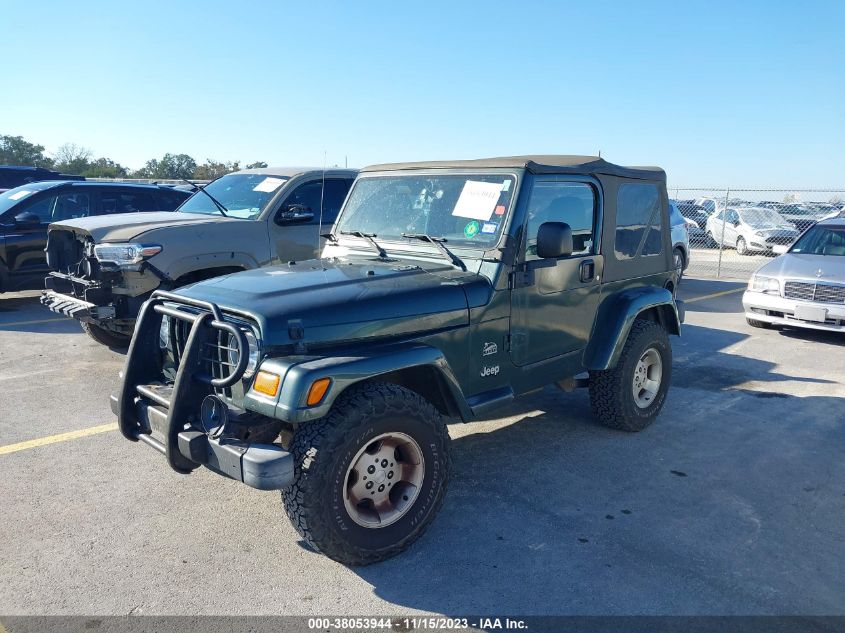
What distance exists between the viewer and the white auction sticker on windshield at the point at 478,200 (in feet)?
13.6

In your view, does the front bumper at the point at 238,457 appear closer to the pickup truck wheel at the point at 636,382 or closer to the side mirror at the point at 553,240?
the side mirror at the point at 553,240

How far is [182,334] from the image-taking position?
3652 millimetres

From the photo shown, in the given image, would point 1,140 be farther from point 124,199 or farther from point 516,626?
point 516,626

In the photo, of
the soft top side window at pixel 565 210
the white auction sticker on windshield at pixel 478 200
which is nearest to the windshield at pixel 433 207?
the white auction sticker on windshield at pixel 478 200

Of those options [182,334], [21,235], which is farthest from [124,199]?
[182,334]

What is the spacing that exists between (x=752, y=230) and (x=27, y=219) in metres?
18.9

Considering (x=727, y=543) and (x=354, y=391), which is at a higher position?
(x=354, y=391)

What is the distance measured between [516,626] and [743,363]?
18.0 feet

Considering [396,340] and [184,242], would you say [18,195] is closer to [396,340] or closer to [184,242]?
[184,242]

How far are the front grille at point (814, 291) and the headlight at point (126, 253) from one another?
24.5 feet

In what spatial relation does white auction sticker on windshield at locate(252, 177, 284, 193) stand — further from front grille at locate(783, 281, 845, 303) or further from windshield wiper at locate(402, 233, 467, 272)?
front grille at locate(783, 281, 845, 303)

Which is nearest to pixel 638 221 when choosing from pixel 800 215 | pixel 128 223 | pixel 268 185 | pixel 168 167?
pixel 268 185

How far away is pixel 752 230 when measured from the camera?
20.4 m

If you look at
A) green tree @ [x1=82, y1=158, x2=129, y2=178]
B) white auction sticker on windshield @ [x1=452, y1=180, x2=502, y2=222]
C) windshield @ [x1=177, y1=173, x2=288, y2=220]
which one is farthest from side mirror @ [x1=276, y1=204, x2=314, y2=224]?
green tree @ [x1=82, y1=158, x2=129, y2=178]
